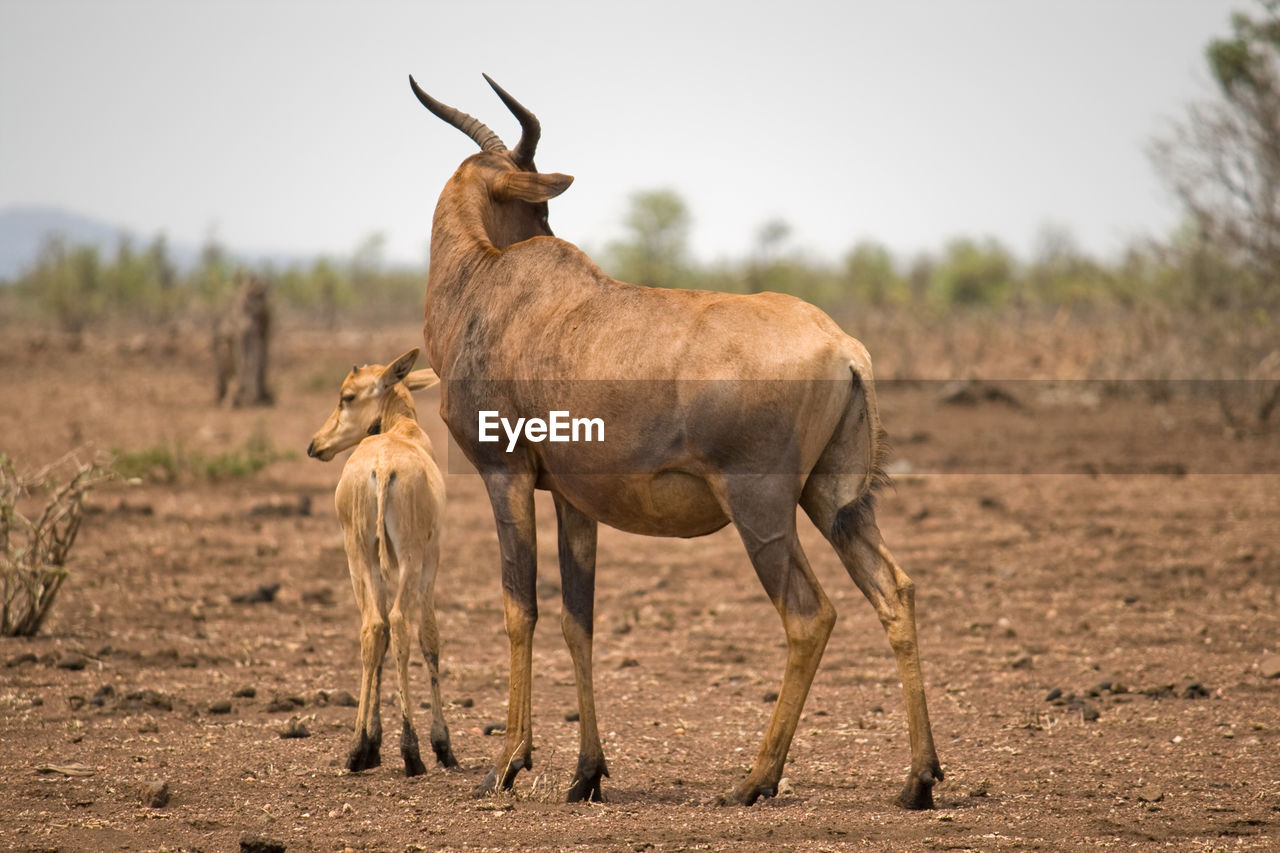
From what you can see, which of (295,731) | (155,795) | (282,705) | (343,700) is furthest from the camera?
(343,700)

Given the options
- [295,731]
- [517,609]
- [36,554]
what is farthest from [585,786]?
[36,554]

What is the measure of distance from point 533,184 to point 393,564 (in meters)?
2.04

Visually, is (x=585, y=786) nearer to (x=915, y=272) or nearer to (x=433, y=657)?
(x=433, y=657)

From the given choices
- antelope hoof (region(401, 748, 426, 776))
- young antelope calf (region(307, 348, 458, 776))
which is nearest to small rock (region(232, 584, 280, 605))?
young antelope calf (region(307, 348, 458, 776))

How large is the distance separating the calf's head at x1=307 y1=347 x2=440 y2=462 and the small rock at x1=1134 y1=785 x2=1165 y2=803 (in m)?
4.14

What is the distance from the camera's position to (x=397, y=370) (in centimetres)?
729

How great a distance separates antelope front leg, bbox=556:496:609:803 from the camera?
19.4 ft

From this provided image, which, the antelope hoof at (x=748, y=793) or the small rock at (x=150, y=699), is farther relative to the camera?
the small rock at (x=150, y=699)

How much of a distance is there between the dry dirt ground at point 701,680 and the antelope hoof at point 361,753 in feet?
0.30

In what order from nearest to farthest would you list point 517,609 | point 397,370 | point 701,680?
point 517,609 → point 397,370 → point 701,680

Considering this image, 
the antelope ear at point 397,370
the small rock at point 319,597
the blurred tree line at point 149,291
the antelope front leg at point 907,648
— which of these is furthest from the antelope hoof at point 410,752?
the blurred tree line at point 149,291

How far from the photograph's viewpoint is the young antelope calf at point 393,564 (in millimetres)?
6422

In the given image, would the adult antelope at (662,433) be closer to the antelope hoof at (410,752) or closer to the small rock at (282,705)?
the antelope hoof at (410,752)

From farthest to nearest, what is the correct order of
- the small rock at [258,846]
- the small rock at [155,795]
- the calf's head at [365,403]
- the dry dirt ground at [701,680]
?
the calf's head at [365,403]
the small rock at [155,795]
the dry dirt ground at [701,680]
the small rock at [258,846]
